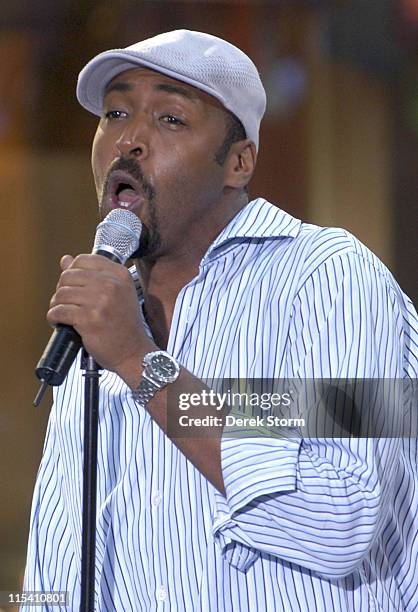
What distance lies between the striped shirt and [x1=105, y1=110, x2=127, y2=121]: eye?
297mm

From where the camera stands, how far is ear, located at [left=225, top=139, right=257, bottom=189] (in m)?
2.04

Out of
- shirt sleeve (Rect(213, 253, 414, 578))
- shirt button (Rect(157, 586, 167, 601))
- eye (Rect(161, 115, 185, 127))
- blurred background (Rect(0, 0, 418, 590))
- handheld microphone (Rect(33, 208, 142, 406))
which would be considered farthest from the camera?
blurred background (Rect(0, 0, 418, 590))

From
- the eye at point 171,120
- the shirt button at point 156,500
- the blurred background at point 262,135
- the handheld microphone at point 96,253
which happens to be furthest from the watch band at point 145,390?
the blurred background at point 262,135

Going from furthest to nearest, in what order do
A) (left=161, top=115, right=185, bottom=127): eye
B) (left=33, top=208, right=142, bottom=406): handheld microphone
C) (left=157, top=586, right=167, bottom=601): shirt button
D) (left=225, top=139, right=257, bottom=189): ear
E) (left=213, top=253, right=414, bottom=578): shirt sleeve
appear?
(left=225, top=139, right=257, bottom=189): ear → (left=161, top=115, right=185, bottom=127): eye → (left=157, top=586, right=167, bottom=601): shirt button → (left=213, top=253, right=414, bottom=578): shirt sleeve → (left=33, top=208, right=142, bottom=406): handheld microphone

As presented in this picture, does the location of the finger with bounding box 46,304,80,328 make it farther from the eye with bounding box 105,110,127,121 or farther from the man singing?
the eye with bounding box 105,110,127,121

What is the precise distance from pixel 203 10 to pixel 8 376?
A: 5.59 feet

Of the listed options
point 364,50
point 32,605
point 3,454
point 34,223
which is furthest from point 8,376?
point 32,605

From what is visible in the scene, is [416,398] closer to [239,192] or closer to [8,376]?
[239,192]

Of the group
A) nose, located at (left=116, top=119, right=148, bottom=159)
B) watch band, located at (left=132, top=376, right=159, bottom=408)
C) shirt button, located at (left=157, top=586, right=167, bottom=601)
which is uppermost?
nose, located at (left=116, top=119, right=148, bottom=159)

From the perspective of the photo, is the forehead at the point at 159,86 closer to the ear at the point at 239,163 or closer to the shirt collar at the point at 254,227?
the ear at the point at 239,163

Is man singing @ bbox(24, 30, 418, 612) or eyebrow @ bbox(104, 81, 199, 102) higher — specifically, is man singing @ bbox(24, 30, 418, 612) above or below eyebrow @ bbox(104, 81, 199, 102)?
below

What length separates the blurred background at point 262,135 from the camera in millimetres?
4086

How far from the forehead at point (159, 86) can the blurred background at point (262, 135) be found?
2143 mm

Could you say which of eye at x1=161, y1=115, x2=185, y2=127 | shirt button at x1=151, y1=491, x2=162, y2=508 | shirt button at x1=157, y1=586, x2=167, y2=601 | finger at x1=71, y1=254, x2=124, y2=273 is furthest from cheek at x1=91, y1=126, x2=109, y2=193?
shirt button at x1=157, y1=586, x2=167, y2=601
